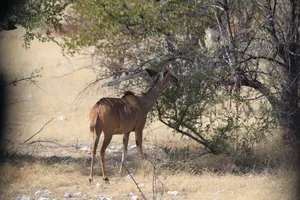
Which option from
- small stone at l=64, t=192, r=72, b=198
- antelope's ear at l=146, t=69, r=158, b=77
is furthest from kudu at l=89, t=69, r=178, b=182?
small stone at l=64, t=192, r=72, b=198

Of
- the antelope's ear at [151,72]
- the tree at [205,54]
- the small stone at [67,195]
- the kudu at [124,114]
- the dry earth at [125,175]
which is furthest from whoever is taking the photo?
the antelope's ear at [151,72]

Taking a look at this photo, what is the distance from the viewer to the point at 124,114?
33.1 feet

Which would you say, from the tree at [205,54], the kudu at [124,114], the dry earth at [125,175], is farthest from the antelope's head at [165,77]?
the dry earth at [125,175]

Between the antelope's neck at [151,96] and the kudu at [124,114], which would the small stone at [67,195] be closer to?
the kudu at [124,114]

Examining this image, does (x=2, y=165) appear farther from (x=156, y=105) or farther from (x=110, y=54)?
(x=110, y=54)

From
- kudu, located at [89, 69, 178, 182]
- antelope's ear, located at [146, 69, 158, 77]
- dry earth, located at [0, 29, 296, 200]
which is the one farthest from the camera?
antelope's ear, located at [146, 69, 158, 77]

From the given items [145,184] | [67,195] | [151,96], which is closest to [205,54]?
[151,96]

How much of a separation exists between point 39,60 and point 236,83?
52.4 feet

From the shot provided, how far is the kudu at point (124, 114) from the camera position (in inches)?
374

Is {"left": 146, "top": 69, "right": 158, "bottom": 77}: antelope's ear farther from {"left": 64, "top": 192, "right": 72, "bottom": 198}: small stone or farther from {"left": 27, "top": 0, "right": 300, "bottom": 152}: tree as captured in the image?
{"left": 64, "top": 192, "right": 72, "bottom": 198}: small stone

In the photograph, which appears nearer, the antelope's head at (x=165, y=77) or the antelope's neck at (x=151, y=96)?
the antelope's neck at (x=151, y=96)

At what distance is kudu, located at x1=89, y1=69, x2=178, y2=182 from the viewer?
31.1 ft

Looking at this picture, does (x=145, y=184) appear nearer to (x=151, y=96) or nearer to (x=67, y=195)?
(x=67, y=195)

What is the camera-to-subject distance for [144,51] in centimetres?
1205
